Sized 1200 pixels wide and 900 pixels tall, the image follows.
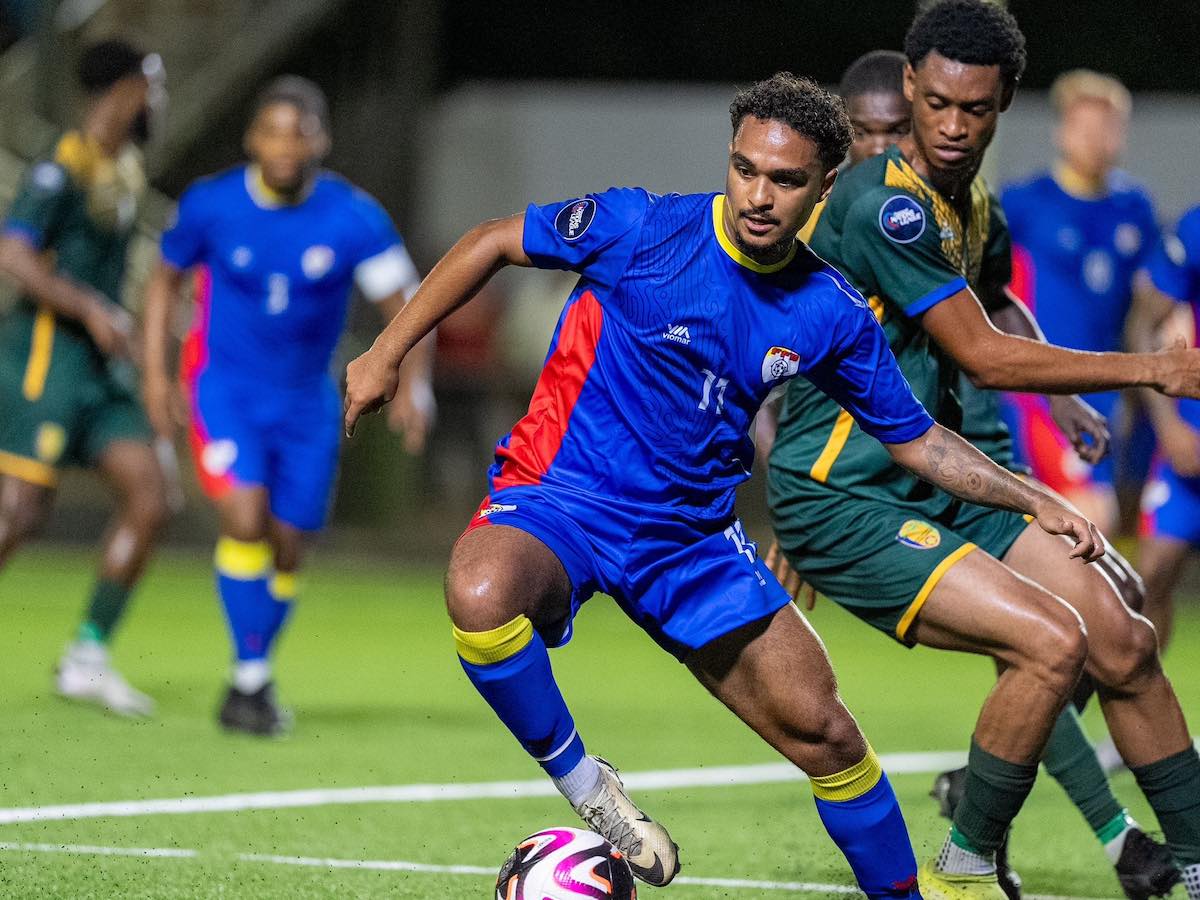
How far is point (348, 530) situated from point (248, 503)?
26.9 feet

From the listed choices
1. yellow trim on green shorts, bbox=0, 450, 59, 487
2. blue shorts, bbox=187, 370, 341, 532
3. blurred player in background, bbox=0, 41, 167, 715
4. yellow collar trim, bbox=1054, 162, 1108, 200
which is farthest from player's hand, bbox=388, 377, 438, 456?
yellow collar trim, bbox=1054, 162, 1108, 200

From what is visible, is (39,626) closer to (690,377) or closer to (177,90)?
(690,377)

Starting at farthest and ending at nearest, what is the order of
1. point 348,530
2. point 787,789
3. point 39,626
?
1. point 348,530
2. point 39,626
3. point 787,789

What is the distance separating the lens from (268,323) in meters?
8.86

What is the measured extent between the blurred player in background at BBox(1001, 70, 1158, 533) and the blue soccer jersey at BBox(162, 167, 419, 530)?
3.13 metres

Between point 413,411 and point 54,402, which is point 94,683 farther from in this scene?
point 413,411

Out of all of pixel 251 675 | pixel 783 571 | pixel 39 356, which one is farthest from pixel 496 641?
pixel 39 356

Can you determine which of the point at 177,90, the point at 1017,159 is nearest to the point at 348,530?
the point at 177,90

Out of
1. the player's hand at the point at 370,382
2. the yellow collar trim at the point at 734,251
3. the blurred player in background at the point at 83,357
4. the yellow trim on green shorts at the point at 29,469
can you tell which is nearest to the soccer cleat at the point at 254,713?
the blurred player in background at the point at 83,357

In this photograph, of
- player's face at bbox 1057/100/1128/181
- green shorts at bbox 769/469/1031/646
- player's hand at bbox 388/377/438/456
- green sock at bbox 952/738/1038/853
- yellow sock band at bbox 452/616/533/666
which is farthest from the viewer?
player's face at bbox 1057/100/1128/181

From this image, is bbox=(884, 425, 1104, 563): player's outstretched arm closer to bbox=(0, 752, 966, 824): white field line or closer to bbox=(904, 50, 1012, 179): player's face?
bbox=(904, 50, 1012, 179): player's face

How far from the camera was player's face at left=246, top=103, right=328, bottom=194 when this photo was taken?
8.75 m

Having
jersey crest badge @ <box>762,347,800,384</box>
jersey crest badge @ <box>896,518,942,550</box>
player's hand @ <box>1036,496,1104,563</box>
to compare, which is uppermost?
jersey crest badge @ <box>762,347,800,384</box>

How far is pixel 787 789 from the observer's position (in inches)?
281
